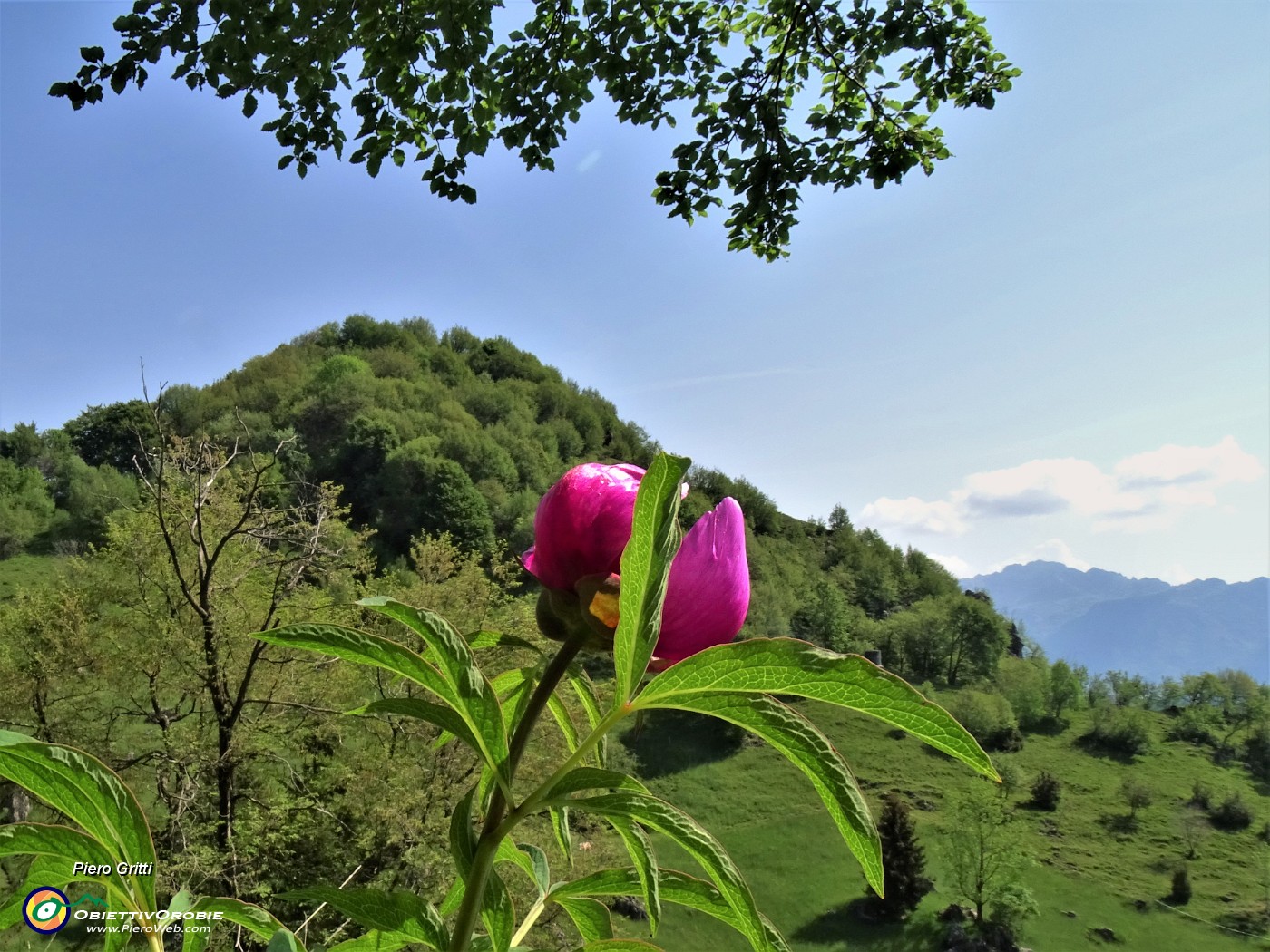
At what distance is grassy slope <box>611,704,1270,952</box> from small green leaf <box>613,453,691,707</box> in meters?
26.3

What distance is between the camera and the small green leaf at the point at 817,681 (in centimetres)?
38

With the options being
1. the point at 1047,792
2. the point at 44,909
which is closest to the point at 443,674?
the point at 44,909

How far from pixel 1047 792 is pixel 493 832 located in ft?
171

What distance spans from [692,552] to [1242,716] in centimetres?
7257

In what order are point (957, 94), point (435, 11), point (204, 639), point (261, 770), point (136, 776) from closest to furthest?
point (435, 11) < point (957, 94) < point (204, 639) < point (136, 776) < point (261, 770)

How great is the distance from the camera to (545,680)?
42 cm

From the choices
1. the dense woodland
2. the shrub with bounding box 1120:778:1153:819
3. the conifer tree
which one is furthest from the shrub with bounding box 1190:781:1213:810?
the conifer tree

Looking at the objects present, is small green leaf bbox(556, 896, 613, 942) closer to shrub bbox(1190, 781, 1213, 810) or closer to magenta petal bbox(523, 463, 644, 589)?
magenta petal bbox(523, 463, 644, 589)

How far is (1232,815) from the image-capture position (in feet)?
137

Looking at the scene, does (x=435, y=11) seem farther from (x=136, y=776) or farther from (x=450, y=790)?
(x=136, y=776)

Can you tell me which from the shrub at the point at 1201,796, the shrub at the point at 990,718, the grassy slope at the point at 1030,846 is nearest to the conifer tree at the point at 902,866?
the grassy slope at the point at 1030,846

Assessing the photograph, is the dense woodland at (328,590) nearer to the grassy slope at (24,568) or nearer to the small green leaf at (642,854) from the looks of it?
the grassy slope at (24,568)

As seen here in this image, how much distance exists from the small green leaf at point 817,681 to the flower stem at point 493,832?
Result: 60mm

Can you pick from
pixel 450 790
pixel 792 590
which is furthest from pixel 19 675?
pixel 792 590
